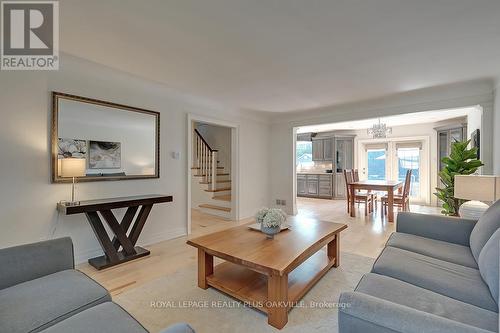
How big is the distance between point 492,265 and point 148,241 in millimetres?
3520

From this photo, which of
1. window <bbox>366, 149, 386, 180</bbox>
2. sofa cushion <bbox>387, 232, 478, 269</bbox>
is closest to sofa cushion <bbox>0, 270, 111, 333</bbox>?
sofa cushion <bbox>387, 232, 478, 269</bbox>

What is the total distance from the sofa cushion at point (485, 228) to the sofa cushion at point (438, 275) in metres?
0.20

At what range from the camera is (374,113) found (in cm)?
419

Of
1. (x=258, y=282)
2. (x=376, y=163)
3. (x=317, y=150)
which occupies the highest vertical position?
(x=317, y=150)

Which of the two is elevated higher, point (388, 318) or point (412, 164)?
point (412, 164)

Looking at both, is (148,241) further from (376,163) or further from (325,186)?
(376,163)

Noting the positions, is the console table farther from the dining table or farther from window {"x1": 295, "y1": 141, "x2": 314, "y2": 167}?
window {"x1": 295, "y1": 141, "x2": 314, "y2": 167}

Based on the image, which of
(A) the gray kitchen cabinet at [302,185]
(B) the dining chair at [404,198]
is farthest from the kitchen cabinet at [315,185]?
(B) the dining chair at [404,198]

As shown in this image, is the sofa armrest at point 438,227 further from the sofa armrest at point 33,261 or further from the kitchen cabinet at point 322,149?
the kitchen cabinet at point 322,149

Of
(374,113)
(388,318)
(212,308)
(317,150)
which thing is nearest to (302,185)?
(317,150)

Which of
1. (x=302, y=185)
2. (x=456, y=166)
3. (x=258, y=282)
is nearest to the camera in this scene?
(x=258, y=282)

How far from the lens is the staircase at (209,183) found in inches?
217

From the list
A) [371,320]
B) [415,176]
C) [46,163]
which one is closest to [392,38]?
[371,320]

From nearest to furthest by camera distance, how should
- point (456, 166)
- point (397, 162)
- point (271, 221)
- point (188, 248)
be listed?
point (271, 221) < point (188, 248) < point (456, 166) < point (397, 162)
